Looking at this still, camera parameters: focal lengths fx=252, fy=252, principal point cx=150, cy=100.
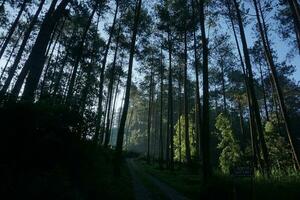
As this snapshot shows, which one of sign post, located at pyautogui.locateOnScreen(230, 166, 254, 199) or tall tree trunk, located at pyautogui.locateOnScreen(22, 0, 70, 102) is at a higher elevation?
tall tree trunk, located at pyautogui.locateOnScreen(22, 0, 70, 102)

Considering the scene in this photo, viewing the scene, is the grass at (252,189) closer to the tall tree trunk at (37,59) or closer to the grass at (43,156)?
the grass at (43,156)

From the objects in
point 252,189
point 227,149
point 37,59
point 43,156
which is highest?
point 227,149

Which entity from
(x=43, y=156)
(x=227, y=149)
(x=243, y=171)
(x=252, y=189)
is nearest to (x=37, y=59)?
(x=43, y=156)

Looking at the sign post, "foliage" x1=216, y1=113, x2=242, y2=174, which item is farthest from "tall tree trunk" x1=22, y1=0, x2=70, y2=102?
"foliage" x1=216, y1=113, x2=242, y2=174

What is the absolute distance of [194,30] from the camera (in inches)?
828

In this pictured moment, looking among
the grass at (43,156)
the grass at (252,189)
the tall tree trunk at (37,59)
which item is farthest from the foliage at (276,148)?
the tall tree trunk at (37,59)

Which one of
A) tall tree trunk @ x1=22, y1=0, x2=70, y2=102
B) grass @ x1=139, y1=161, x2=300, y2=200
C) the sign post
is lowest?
grass @ x1=139, y1=161, x2=300, y2=200

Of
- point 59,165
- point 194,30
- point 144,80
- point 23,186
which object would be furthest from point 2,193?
point 144,80

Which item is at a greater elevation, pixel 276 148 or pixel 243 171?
pixel 276 148

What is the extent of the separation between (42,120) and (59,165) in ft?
4.04

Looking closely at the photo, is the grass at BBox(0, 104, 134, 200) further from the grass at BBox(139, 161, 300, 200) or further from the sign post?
the sign post

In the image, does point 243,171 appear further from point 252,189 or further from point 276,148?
point 276,148


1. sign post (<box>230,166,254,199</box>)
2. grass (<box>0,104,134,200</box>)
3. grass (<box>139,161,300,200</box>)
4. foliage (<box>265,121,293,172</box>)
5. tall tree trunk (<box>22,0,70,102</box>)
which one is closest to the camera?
grass (<box>0,104,134,200</box>)

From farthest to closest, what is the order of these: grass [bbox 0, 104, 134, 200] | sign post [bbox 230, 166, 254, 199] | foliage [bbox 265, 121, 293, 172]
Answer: foliage [bbox 265, 121, 293, 172] → sign post [bbox 230, 166, 254, 199] → grass [bbox 0, 104, 134, 200]
